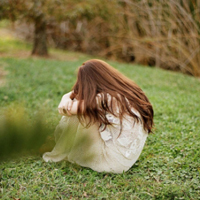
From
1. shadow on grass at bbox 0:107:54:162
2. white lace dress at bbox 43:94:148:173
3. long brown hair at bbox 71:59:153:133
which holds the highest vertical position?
shadow on grass at bbox 0:107:54:162

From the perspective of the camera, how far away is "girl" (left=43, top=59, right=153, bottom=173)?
2137 millimetres

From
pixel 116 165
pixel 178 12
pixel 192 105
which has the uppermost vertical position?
pixel 178 12

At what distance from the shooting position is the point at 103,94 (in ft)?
7.03

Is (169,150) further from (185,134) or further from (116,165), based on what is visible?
(116,165)

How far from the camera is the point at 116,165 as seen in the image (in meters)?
2.29

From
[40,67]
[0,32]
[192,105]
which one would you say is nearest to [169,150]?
[192,105]

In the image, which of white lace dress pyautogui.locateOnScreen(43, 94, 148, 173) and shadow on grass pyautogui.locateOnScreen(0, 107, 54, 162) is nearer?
shadow on grass pyautogui.locateOnScreen(0, 107, 54, 162)

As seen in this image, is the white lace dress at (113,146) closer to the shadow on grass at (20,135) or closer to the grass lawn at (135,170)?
the grass lawn at (135,170)

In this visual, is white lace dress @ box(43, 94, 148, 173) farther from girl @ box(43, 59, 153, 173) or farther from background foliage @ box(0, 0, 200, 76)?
background foliage @ box(0, 0, 200, 76)

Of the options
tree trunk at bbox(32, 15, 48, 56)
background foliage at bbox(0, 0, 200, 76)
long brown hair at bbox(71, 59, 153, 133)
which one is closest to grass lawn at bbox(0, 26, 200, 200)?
long brown hair at bbox(71, 59, 153, 133)

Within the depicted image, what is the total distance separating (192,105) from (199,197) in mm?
2532

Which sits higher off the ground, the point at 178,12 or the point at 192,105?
the point at 178,12

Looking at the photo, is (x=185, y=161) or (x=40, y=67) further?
(x=40, y=67)

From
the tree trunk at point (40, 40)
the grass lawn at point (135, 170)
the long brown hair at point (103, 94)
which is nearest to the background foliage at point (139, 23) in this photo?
the tree trunk at point (40, 40)
